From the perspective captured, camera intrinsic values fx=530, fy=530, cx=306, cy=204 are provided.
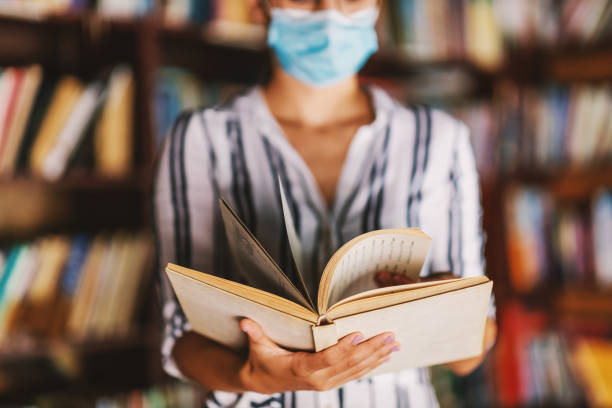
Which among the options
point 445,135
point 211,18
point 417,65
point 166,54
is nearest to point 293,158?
point 445,135

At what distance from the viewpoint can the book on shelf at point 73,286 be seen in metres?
1.31

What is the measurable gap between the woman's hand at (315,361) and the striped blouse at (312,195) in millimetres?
159

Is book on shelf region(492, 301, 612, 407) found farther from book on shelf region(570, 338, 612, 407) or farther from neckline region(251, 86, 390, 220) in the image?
neckline region(251, 86, 390, 220)

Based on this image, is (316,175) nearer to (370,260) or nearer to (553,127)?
(370,260)

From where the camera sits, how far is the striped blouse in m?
0.77

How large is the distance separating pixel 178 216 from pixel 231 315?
22 cm

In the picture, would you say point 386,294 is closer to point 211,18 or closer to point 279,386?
point 279,386

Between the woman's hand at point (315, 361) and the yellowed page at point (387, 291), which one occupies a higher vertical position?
the yellowed page at point (387, 291)

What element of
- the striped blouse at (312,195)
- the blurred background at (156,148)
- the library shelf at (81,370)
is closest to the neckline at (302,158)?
the striped blouse at (312,195)

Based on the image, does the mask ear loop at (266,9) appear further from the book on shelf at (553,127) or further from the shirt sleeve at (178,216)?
the book on shelf at (553,127)

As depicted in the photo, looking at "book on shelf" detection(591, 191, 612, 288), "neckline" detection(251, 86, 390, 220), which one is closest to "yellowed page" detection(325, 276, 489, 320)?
"neckline" detection(251, 86, 390, 220)

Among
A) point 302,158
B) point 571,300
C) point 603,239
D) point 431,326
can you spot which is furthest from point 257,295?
point 571,300

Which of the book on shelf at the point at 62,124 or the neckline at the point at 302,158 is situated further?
the book on shelf at the point at 62,124

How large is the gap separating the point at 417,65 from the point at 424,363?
1460mm
